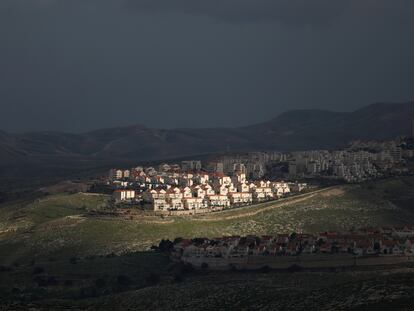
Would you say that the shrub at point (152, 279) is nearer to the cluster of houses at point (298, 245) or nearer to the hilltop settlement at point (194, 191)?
the cluster of houses at point (298, 245)

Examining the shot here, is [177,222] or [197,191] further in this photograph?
[197,191]

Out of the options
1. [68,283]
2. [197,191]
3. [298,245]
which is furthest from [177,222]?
[68,283]

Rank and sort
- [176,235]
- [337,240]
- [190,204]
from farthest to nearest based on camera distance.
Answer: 1. [190,204]
2. [176,235]
3. [337,240]

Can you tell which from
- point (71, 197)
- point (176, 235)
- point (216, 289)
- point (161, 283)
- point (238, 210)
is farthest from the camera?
point (71, 197)

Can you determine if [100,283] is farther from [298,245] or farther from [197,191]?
[197,191]

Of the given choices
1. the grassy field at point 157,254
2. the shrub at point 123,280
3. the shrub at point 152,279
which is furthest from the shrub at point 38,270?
the shrub at point 152,279

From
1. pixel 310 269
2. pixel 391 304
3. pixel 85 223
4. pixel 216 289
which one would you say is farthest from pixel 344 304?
pixel 85 223

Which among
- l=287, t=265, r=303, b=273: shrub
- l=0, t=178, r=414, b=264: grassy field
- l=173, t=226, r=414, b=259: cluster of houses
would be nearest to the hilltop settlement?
l=0, t=178, r=414, b=264: grassy field

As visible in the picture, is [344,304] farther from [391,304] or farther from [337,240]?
[337,240]
